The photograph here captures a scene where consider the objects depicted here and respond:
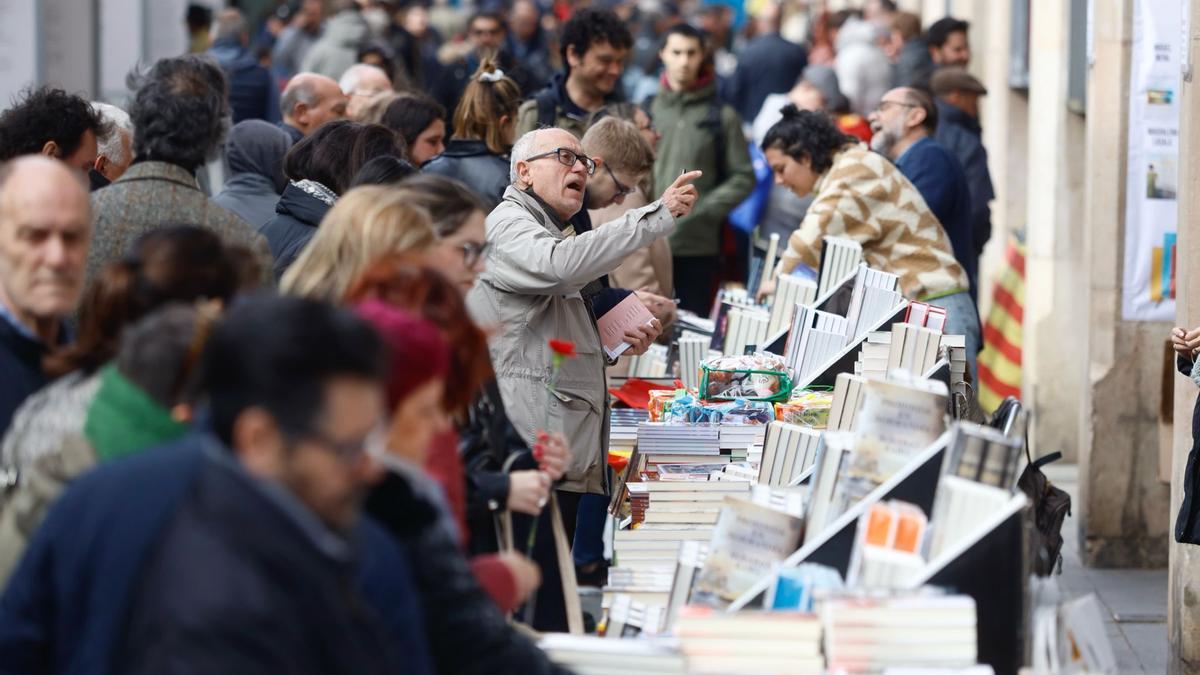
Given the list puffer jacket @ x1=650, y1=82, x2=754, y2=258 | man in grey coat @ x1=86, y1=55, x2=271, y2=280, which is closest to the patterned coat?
man in grey coat @ x1=86, y1=55, x2=271, y2=280

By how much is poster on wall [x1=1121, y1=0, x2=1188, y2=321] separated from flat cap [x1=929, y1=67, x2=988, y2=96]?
2.49 m

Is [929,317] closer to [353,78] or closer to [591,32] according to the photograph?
[591,32]

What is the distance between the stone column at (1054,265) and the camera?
363 inches

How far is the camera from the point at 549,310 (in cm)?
530

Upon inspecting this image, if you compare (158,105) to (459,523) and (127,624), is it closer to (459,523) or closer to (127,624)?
(459,523)

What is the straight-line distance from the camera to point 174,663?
2217mm

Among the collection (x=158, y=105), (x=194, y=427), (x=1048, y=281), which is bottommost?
(x=1048, y=281)

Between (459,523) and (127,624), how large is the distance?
2.81 ft

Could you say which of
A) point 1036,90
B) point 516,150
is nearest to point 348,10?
point 1036,90

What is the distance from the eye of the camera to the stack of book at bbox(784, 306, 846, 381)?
235 inches

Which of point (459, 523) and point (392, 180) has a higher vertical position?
point (392, 180)

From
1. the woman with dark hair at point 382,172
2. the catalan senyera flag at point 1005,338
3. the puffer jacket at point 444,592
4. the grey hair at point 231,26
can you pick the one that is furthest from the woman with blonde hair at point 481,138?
the grey hair at point 231,26

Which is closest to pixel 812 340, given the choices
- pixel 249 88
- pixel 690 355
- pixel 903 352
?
→ pixel 903 352

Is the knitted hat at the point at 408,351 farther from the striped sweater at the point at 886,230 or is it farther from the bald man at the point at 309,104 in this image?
the bald man at the point at 309,104
